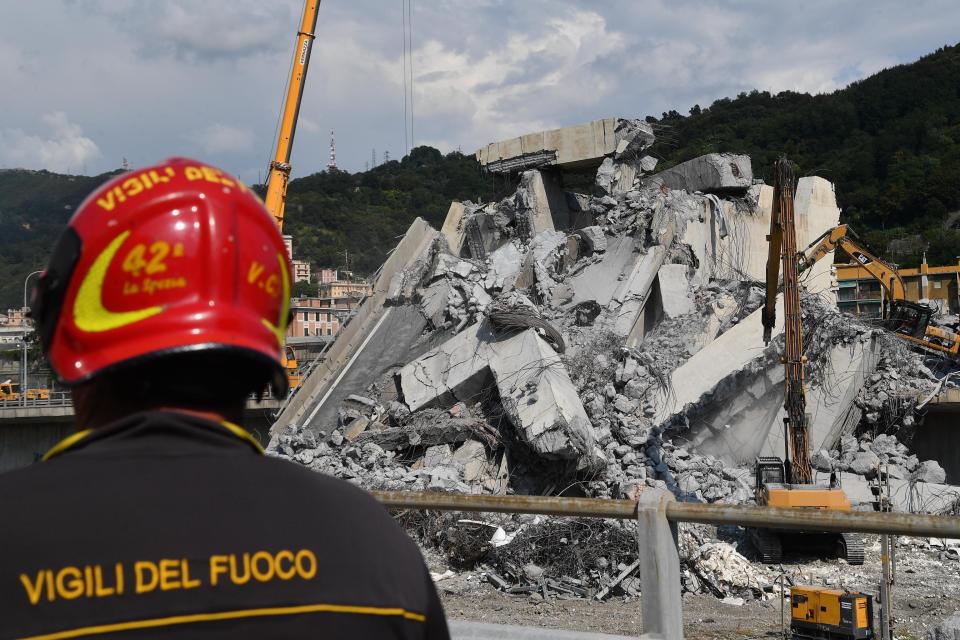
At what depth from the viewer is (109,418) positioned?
52.6 inches

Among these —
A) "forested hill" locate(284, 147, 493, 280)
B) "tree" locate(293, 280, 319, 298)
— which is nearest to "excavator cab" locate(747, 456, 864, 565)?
"forested hill" locate(284, 147, 493, 280)

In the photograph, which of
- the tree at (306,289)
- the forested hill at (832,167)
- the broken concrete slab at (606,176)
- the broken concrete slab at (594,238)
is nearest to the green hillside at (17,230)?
the forested hill at (832,167)

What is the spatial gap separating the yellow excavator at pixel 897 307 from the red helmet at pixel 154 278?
18.2 m

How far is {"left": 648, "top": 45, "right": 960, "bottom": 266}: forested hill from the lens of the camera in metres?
63.5

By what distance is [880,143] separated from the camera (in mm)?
69812

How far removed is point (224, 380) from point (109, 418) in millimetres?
166

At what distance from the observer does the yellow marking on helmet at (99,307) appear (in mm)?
1304

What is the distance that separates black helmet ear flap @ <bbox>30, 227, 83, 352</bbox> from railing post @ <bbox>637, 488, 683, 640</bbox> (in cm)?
275

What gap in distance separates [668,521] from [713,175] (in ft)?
58.9

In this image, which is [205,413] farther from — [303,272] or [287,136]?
[303,272]

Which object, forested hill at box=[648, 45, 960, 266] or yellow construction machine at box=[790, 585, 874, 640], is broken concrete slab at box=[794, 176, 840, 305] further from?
forested hill at box=[648, 45, 960, 266]

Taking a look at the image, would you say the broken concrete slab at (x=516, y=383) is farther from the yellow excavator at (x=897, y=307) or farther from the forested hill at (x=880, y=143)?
the forested hill at (x=880, y=143)

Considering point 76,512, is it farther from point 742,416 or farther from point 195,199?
point 742,416

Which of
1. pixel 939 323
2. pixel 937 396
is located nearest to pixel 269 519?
pixel 937 396
